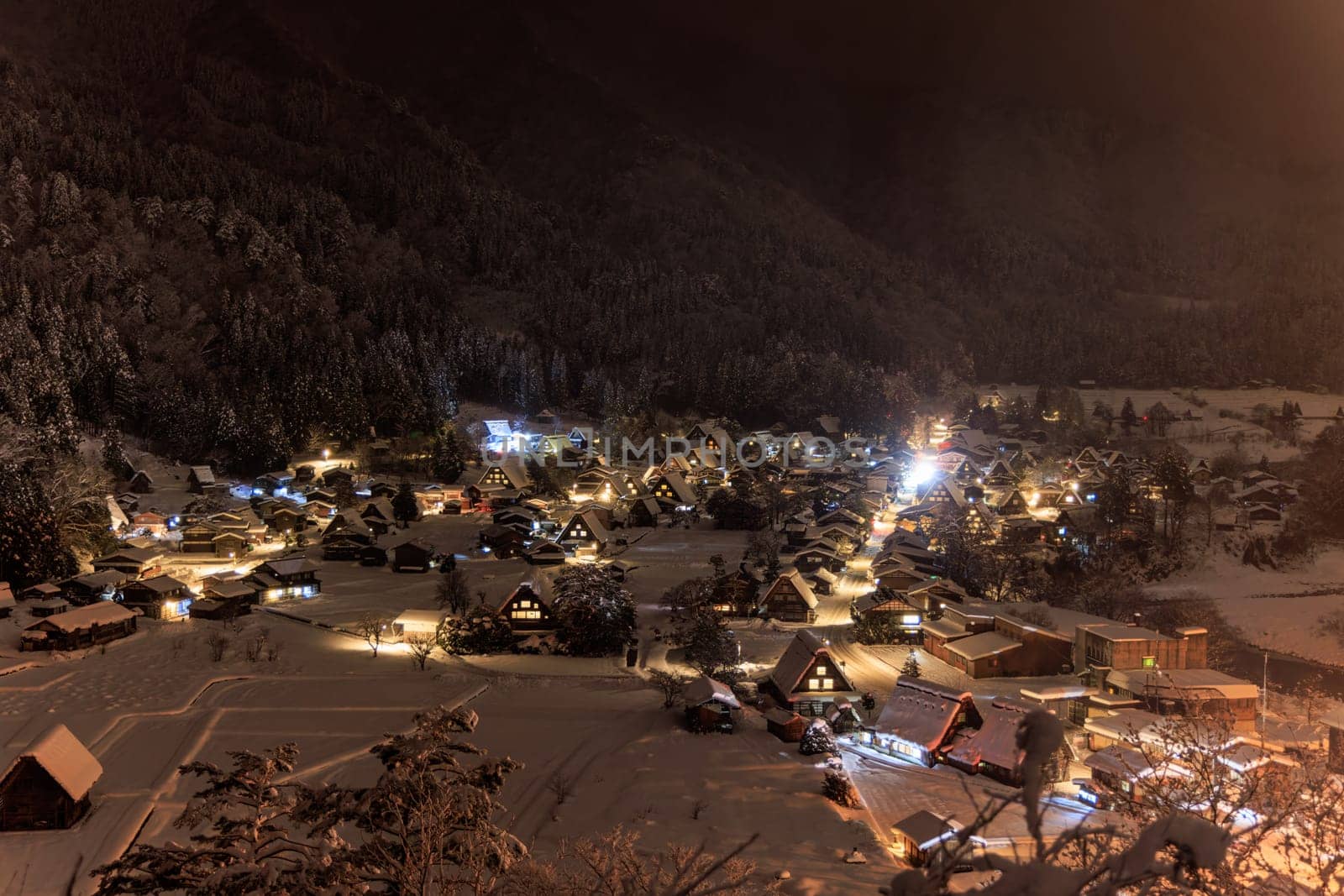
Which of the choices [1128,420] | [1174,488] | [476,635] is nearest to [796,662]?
[476,635]

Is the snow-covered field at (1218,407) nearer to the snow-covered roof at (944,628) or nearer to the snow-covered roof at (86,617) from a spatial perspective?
the snow-covered roof at (944,628)

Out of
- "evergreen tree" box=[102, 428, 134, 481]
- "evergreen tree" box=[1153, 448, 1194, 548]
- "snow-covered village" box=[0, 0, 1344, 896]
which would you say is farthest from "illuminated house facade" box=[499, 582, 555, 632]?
"evergreen tree" box=[1153, 448, 1194, 548]

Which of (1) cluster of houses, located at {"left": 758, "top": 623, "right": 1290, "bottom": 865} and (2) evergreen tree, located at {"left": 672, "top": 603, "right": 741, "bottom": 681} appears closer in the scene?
(1) cluster of houses, located at {"left": 758, "top": 623, "right": 1290, "bottom": 865}

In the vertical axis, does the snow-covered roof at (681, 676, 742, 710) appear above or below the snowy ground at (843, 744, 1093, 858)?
above

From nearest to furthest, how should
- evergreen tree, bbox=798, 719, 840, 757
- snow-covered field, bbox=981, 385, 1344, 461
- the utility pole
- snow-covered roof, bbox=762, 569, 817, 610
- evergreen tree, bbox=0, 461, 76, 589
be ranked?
1. evergreen tree, bbox=798, 719, 840, 757
2. the utility pole
3. evergreen tree, bbox=0, 461, 76, 589
4. snow-covered roof, bbox=762, 569, 817, 610
5. snow-covered field, bbox=981, 385, 1344, 461

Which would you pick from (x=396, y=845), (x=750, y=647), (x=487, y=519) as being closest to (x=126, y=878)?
(x=396, y=845)

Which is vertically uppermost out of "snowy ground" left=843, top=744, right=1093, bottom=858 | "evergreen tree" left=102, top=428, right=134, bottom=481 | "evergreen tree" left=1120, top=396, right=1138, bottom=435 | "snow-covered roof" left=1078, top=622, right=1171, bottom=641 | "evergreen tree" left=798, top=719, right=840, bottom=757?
"evergreen tree" left=1120, top=396, right=1138, bottom=435

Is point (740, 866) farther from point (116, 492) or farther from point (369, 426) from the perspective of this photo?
point (369, 426)

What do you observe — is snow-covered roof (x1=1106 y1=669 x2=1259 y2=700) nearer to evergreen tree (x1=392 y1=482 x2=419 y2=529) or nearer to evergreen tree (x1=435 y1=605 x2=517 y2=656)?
evergreen tree (x1=435 y1=605 x2=517 y2=656)
